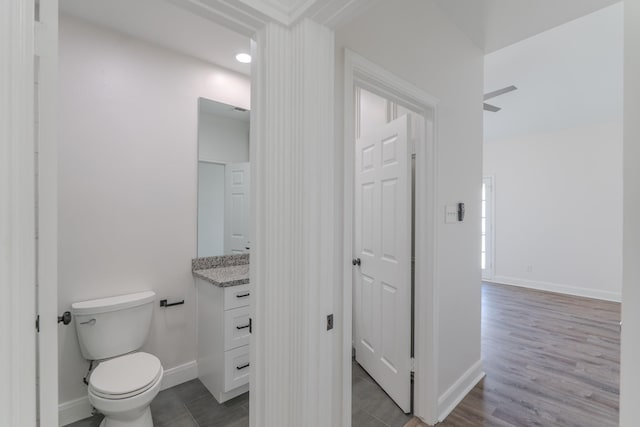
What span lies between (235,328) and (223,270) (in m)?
0.54

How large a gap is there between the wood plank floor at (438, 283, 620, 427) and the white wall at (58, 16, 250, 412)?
2.24 m

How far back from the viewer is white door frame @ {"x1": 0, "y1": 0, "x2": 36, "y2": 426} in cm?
56

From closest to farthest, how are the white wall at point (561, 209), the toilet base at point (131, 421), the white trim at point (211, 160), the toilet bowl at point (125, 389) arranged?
the toilet bowl at point (125, 389)
the toilet base at point (131, 421)
the white trim at point (211, 160)
the white wall at point (561, 209)

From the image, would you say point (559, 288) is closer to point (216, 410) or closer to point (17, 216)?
point (216, 410)

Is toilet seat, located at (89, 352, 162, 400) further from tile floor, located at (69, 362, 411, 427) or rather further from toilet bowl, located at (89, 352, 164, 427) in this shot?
tile floor, located at (69, 362, 411, 427)

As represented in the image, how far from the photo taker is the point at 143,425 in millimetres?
1581

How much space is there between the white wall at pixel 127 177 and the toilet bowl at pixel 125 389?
0.46m

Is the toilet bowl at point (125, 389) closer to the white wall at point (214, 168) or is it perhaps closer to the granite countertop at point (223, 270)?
the granite countertop at point (223, 270)

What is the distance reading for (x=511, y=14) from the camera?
1898 mm

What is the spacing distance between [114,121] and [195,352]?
6.09 feet

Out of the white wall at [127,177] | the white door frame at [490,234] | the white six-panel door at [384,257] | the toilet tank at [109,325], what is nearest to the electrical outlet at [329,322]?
the white six-panel door at [384,257]

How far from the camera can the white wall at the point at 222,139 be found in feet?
7.92

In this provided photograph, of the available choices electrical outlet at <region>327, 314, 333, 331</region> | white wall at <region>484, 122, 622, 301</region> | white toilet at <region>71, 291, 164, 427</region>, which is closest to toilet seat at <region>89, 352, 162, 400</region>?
white toilet at <region>71, 291, 164, 427</region>

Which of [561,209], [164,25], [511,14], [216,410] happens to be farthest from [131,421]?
[561,209]
